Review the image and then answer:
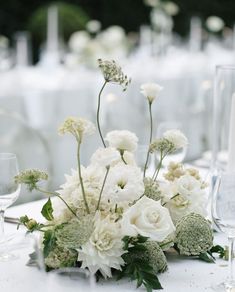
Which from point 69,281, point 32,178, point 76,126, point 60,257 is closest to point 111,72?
point 76,126

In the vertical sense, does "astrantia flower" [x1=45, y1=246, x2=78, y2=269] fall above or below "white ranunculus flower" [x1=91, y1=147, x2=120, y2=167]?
below

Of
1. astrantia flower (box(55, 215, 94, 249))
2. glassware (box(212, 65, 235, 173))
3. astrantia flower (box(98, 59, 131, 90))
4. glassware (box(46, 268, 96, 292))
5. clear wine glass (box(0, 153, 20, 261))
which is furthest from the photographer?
glassware (box(212, 65, 235, 173))

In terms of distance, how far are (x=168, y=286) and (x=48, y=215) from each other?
0.85 feet

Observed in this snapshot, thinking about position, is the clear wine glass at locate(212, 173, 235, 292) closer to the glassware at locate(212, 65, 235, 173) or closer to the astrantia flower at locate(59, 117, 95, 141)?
the astrantia flower at locate(59, 117, 95, 141)

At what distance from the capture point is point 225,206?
134cm

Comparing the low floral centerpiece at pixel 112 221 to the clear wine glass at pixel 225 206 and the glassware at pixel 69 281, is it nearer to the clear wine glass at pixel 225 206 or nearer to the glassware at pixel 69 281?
the clear wine glass at pixel 225 206

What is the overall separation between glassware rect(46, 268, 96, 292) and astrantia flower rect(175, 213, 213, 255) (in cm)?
42

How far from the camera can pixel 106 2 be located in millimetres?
11352

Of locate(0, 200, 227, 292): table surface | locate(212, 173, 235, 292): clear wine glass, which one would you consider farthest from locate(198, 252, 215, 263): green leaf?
locate(212, 173, 235, 292): clear wine glass

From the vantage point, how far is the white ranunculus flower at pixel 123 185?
1354 millimetres

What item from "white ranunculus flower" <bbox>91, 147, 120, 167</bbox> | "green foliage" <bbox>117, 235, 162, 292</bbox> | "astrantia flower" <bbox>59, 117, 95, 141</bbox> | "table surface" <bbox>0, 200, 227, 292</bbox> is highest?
"astrantia flower" <bbox>59, 117, 95, 141</bbox>

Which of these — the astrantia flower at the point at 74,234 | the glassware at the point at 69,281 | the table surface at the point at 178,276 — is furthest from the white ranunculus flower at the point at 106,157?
the glassware at the point at 69,281

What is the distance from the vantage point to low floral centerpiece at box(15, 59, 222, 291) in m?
1.34

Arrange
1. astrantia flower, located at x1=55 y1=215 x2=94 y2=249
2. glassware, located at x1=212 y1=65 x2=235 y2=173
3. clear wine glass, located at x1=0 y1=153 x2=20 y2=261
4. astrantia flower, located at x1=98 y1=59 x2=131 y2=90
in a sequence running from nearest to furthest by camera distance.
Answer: astrantia flower, located at x1=55 y1=215 x2=94 y2=249 < astrantia flower, located at x1=98 y1=59 x2=131 y2=90 < clear wine glass, located at x1=0 y1=153 x2=20 y2=261 < glassware, located at x1=212 y1=65 x2=235 y2=173
